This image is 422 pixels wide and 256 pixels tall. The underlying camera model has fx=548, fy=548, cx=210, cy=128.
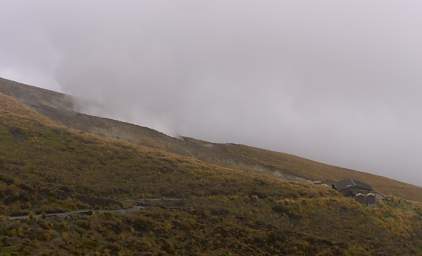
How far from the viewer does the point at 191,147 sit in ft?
304

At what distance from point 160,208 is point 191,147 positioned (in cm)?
5467

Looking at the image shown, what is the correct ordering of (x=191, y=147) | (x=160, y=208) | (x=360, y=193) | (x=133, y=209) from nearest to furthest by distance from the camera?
(x=133, y=209) → (x=160, y=208) → (x=360, y=193) → (x=191, y=147)

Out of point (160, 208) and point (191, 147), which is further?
point (191, 147)

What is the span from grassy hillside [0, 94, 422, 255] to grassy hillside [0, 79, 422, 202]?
16.1m

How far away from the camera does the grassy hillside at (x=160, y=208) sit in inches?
1086

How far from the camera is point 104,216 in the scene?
103 feet

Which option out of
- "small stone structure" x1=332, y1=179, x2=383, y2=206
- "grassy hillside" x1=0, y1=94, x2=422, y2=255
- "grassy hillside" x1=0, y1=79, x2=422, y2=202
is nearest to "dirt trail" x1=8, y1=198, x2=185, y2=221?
"grassy hillside" x1=0, y1=94, x2=422, y2=255

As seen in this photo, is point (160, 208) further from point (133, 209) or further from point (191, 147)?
point (191, 147)

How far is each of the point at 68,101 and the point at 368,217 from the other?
73.6 meters

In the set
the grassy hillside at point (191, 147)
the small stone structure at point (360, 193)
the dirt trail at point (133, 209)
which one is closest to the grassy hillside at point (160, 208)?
the dirt trail at point (133, 209)

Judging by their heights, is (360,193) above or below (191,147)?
below

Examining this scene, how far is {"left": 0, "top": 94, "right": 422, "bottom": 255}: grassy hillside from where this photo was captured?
27578 mm

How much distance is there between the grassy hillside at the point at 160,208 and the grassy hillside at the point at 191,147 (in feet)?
52.9

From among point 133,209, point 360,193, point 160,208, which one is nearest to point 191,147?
point 360,193
